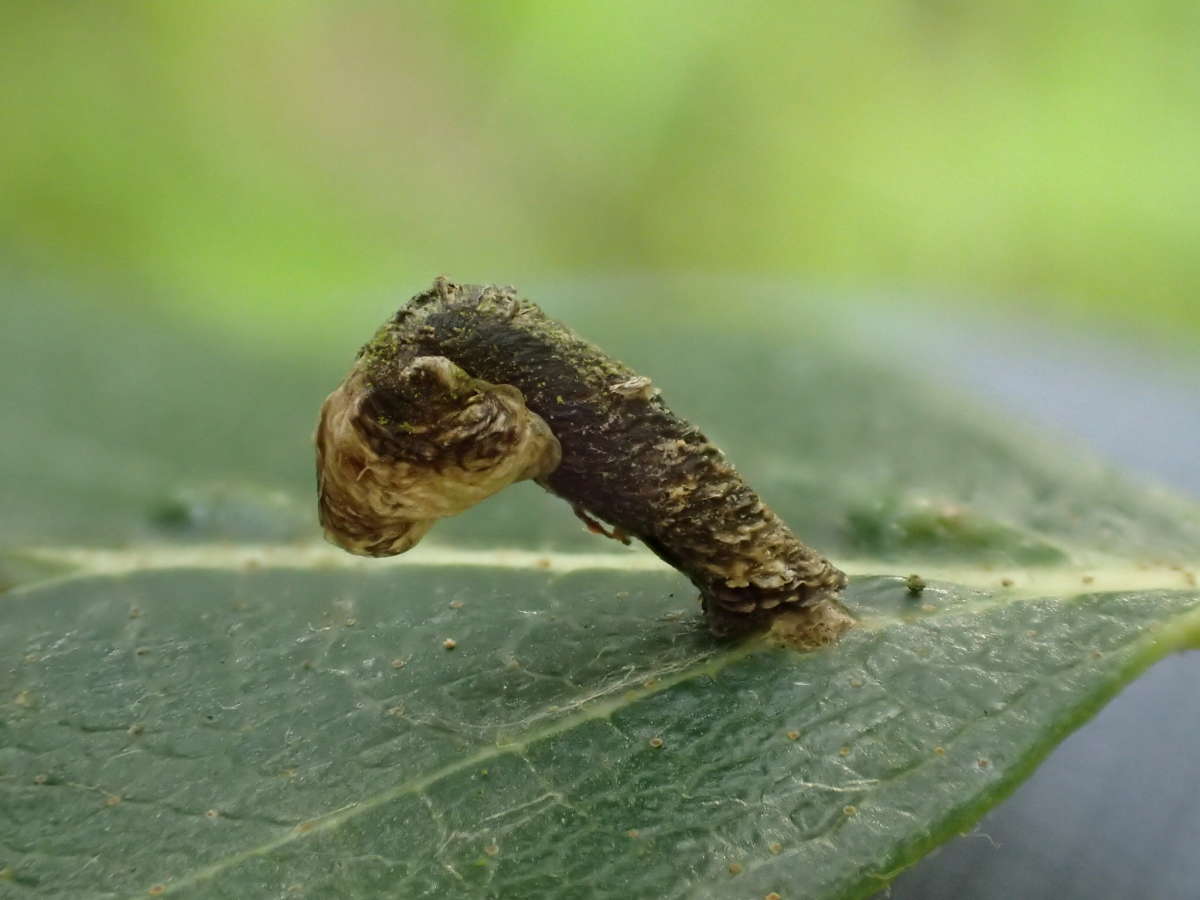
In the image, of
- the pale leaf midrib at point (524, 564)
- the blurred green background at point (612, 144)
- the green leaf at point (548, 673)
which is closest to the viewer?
the green leaf at point (548, 673)

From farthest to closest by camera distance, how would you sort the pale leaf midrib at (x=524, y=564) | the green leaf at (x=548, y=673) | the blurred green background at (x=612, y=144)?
the blurred green background at (x=612, y=144) < the pale leaf midrib at (x=524, y=564) < the green leaf at (x=548, y=673)

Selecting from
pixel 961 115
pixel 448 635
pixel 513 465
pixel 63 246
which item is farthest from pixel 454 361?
pixel 961 115

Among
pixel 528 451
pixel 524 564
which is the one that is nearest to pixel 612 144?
pixel 524 564

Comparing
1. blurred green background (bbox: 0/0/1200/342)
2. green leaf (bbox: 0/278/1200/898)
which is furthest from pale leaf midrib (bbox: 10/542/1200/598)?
blurred green background (bbox: 0/0/1200/342)

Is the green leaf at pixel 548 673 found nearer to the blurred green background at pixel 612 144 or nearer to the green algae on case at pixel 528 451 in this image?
the green algae on case at pixel 528 451

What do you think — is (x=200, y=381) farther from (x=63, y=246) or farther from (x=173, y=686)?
(x=63, y=246)

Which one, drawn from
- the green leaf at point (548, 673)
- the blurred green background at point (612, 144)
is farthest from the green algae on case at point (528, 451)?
the blurred green background at point (612, 144)

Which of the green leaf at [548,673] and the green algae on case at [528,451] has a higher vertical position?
the green algae on case at [528,451]
